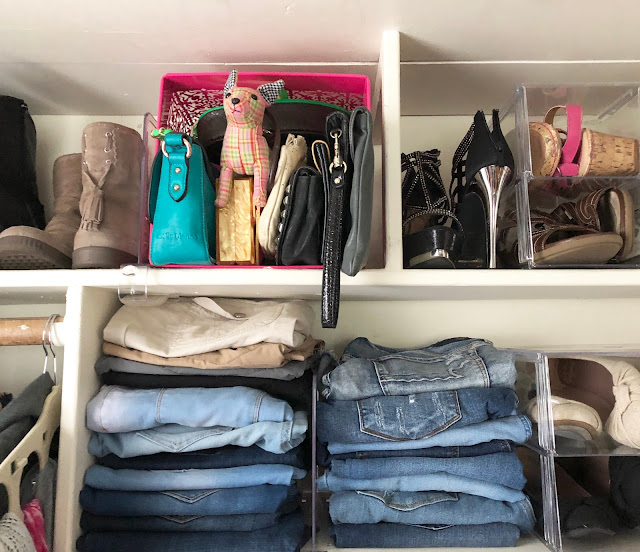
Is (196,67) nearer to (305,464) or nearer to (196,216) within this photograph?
(196,216)

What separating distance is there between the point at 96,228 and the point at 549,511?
2.84ft

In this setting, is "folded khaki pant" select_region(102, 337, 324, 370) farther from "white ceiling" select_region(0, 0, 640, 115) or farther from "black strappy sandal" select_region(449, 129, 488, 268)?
"white ceiling" select_region(0, 0, 640, 115)

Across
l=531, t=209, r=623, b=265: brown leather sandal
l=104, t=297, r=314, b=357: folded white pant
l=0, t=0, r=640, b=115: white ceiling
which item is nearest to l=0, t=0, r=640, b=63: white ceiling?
l=0, t=0, r=640, b=115: white ceiling

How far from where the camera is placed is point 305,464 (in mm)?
854

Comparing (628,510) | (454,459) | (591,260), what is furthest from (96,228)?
(628,510)

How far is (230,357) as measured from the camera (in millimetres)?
837

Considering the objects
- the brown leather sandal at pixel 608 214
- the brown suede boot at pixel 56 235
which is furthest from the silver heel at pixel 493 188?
the brown suede boot at pixel 56 235

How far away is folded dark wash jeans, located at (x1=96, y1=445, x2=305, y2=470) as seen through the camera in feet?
2.65

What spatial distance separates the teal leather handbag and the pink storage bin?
3.8 inches

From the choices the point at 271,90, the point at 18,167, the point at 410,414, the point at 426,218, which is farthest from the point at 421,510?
the point at 18,167

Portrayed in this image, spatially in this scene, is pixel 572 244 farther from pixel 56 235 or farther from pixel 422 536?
pixel 56 235

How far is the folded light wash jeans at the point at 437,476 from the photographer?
0.80 m

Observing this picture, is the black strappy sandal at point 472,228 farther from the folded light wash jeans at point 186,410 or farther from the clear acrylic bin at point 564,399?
the folded light wash jeans at point 186,410

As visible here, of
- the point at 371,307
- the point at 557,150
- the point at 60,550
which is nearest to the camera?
the point at 60,550
